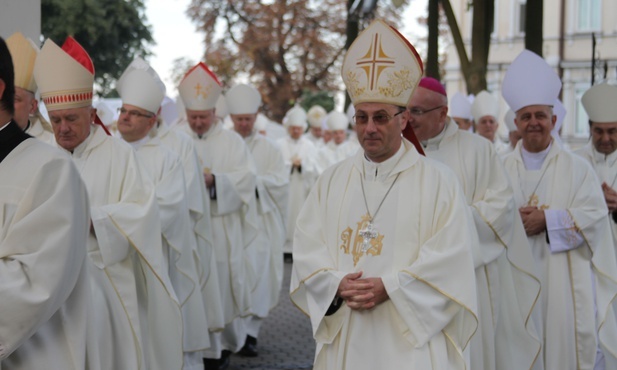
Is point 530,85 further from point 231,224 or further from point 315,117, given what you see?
point 315,117

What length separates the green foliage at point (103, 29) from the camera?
39656mm

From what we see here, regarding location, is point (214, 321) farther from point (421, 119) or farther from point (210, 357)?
point (421, 119)

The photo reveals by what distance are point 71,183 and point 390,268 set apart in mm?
1719

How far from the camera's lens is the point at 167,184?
23.9ft

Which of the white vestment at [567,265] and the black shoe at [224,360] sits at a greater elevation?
the white vestment at [567,265]

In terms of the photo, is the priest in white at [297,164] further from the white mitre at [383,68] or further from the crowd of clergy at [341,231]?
the white mitre at [383,68]

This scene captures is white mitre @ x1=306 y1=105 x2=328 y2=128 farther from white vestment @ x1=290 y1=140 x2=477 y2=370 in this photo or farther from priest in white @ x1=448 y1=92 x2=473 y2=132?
white vestment @ x1=290 y1=140 x2=477 y2=370

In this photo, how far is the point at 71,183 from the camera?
381 cm

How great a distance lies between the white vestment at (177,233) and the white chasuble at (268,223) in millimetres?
1760

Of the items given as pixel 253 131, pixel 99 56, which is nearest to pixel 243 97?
pixel 253 131

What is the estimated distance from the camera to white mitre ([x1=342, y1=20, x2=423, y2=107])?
16.7 feet

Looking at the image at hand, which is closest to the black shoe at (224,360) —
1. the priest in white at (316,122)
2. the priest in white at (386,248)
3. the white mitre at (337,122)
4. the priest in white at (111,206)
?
the priest in white at (111,206)

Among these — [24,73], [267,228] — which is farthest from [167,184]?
[267,228]

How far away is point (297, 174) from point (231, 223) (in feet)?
26.8
